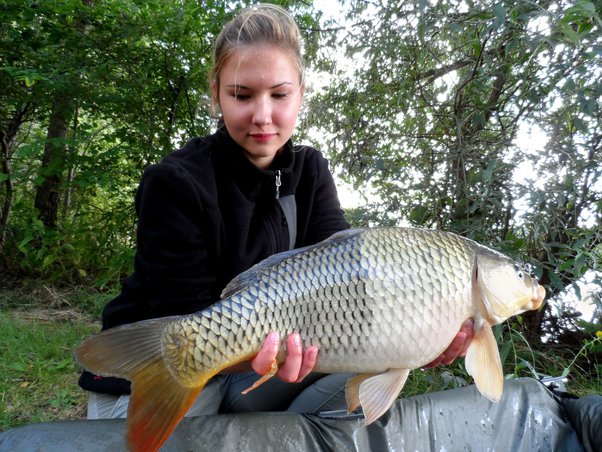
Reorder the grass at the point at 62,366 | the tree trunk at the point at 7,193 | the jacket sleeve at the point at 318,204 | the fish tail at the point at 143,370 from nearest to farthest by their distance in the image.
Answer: the fish tail at the point at 143,370 → the jacket sleeve at the point at 318,204 → the grass at the point at 62,366 → the tree trunk at the point at 7,193

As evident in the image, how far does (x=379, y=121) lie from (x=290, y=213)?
1061 millimetres

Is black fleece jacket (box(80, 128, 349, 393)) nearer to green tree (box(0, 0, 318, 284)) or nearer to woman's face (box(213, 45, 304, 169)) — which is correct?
woman's face (box(213, 45, 304, 169))

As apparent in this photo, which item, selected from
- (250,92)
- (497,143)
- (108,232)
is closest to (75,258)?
(108,232)

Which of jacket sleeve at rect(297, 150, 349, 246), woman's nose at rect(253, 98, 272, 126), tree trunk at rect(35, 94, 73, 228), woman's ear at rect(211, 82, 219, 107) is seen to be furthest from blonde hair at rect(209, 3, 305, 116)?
tree trunk at rect(35, 94, 73, 228)

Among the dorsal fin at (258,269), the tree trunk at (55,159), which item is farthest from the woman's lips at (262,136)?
the tree trunk at (55,159)

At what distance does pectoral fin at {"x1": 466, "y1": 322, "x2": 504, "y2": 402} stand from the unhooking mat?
0.36 m

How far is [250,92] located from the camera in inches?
44.9

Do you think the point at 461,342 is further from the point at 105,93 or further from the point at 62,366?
the point at 105,93

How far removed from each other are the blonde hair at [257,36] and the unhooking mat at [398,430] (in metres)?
0.82

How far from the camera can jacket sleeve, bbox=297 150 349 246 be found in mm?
1382

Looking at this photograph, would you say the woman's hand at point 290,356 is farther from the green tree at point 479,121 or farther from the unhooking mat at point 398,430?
the green tree at point 479,121

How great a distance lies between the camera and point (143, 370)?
2.74 feet

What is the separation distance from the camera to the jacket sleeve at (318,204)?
1.38 meters

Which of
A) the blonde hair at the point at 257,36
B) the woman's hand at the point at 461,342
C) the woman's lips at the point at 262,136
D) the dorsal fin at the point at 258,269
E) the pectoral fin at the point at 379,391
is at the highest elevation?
the blonde hair at the point at 257,36
